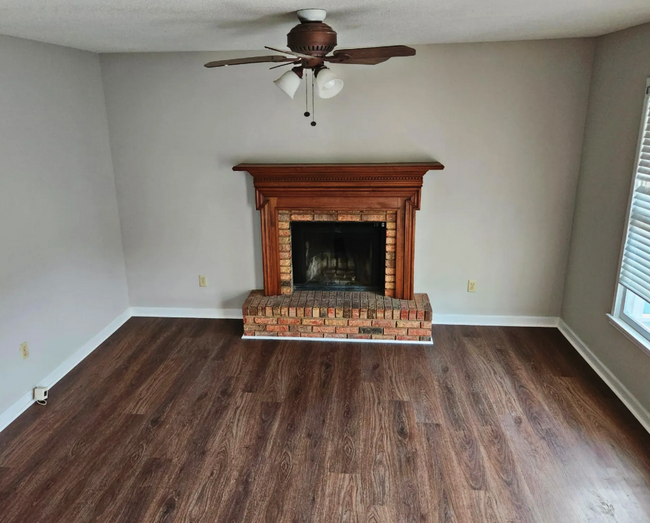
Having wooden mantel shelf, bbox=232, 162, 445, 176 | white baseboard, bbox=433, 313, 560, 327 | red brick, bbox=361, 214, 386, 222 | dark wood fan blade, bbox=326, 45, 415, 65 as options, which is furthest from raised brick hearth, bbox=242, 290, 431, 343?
dark wood fan blade, bbox=326, 45, 415, 65

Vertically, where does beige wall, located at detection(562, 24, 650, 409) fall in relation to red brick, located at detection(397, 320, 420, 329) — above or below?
above

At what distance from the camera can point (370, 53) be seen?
225 centimetres

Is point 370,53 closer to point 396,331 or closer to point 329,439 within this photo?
point 329,439

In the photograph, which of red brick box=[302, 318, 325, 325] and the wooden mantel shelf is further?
red brick box=[302, 318, 325, 325]

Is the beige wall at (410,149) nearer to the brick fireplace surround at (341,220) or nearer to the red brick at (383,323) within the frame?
the brick fireplace surround at (341,220)

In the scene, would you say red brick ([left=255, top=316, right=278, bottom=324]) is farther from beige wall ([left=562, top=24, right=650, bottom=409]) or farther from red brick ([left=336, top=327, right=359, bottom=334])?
beige wall ([left=562, top=24, right=650, bottom=409])

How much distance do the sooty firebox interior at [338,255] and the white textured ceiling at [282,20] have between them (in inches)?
56.4

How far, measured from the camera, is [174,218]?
4.18 meters

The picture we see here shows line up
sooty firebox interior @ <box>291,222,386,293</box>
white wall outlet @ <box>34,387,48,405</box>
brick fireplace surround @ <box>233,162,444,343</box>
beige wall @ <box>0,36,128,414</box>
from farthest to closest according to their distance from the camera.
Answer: sooty firebox interior @ <box>291,222,386,293</box> → brick fireplace surround @ <box>233,162,444,343</box> → white wall outlet @ <box>34,387,48,405</box> → beige wall @ <box>0,36,128,414</box>

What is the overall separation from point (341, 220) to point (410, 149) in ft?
2.56

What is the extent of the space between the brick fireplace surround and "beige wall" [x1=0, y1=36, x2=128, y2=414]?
1184mm

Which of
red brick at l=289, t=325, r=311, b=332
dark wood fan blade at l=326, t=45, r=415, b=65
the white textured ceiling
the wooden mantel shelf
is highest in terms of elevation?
the white textured ceiling

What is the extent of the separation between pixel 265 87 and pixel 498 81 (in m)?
1.77

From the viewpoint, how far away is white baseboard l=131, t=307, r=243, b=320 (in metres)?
4.40
